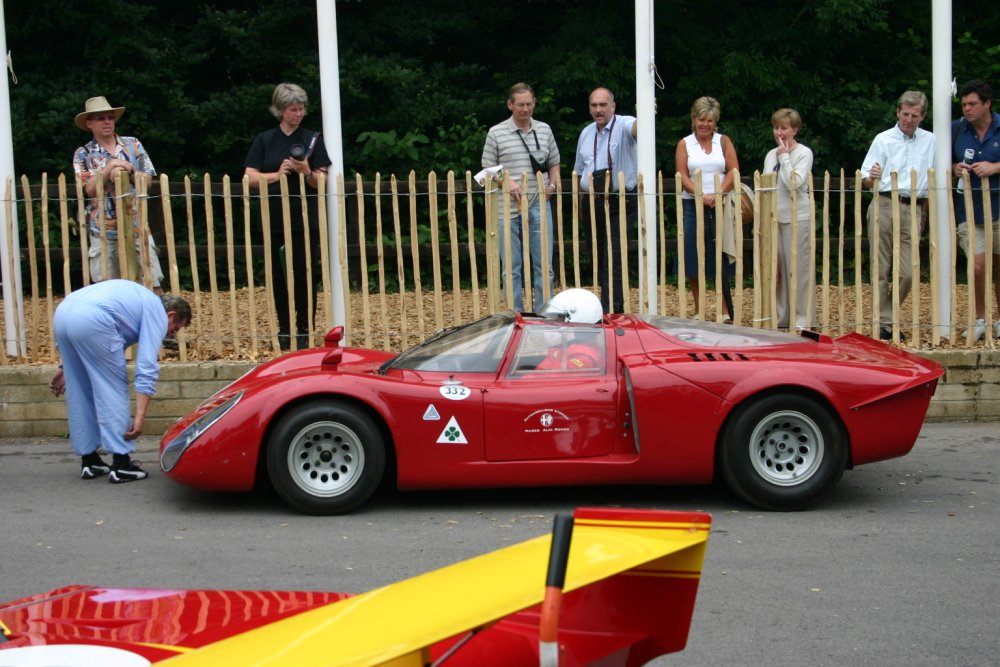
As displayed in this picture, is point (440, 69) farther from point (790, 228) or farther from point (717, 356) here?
point (717, 356)

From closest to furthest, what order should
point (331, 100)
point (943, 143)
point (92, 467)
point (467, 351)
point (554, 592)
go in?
1. point (554, 592)
2. point (467, 351)
3. point (92, 467)
4. point (943, 143)
5. point (331, 100)

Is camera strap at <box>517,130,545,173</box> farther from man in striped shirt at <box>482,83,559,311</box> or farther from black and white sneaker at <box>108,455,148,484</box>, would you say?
black and white sneaker at <box>108,455,148,484</box>

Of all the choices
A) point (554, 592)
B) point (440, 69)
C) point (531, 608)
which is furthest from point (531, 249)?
point (554, 592)

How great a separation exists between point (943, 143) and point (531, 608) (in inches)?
331

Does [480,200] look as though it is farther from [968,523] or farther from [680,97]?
[968,523]

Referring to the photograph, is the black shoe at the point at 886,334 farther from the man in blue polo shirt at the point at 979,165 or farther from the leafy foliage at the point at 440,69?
the leafy foliage at the point at 440,69

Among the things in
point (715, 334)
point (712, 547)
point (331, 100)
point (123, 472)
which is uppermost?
point (331, 100)

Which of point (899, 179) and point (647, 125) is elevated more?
point (647, 125)

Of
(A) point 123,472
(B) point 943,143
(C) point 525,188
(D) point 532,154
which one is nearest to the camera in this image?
(A) point 123,472

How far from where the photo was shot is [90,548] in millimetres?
6621

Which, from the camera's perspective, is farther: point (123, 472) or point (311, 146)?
point (311, 146)

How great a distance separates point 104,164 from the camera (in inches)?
400

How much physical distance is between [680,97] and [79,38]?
7760mm

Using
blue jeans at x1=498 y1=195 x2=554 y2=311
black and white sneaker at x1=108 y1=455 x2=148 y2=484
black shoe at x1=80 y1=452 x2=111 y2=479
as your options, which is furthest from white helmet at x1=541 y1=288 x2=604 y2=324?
black shoe at x1=80 y1=452 x2=111 y2=479
